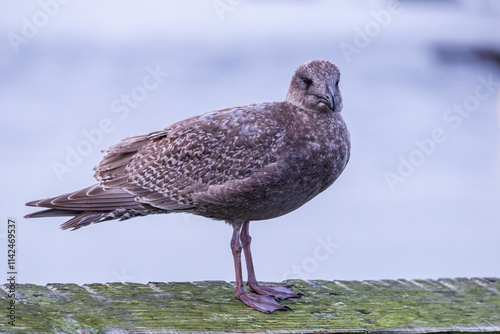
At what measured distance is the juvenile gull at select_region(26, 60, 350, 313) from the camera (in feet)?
21.4

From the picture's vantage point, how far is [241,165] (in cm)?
660

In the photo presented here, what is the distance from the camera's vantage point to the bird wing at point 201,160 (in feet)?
21.6

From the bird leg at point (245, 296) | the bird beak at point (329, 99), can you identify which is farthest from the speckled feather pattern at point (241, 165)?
the bird leg at point (245, 296)

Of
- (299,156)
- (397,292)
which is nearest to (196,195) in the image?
(299,156)

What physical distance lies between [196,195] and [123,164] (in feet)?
2.97

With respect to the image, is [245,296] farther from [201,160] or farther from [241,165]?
[201,160]

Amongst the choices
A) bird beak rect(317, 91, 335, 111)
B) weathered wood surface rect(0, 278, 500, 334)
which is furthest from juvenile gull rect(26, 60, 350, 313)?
weathered wood surface rect(0, 278, 500, 334)

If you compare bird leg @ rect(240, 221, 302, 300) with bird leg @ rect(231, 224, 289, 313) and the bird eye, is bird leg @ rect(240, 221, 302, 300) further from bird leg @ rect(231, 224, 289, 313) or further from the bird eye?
the bird eye

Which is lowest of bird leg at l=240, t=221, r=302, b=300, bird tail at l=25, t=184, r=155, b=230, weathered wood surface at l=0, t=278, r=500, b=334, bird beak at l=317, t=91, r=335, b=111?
weathered wood surface at l=0, t=278, r=500, b=334

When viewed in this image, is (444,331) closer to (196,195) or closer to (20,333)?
(196,195)

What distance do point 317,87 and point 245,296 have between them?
1.69 meters

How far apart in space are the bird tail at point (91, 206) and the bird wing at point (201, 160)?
0.28 feet

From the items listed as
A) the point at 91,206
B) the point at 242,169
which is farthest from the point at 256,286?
the point at 91,206

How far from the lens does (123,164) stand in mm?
7320
